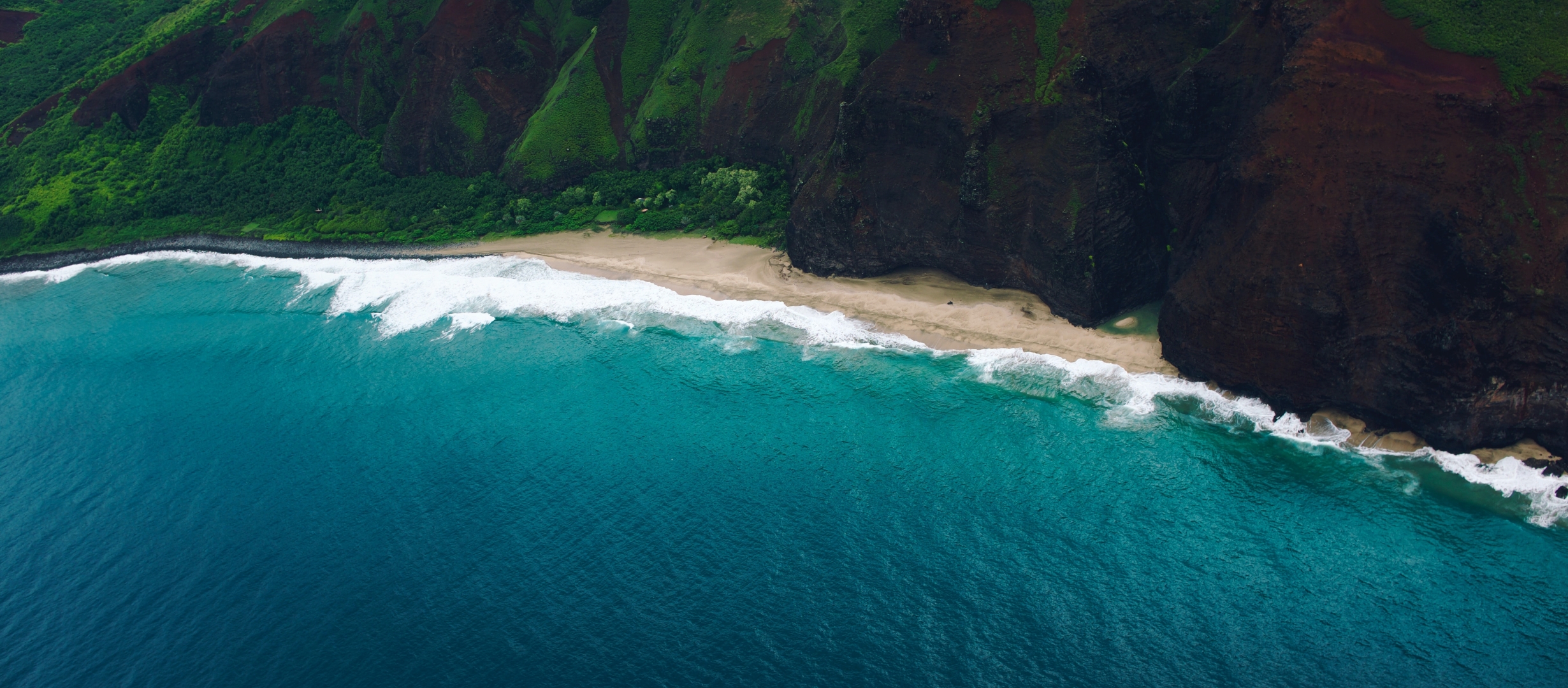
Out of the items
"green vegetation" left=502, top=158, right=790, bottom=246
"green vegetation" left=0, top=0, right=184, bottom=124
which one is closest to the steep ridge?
"green vegetation" left=502, top=158, right=790, bottom=246

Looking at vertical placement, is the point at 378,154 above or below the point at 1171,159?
below

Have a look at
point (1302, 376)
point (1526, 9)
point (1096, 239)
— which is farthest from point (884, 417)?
point (1526, 9)

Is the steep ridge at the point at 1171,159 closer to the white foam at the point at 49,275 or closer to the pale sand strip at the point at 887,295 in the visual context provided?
the pale sand strip at the point at 887,295

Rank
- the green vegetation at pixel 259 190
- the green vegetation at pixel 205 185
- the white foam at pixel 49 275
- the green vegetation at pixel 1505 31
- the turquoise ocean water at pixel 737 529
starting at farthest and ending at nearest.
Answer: the green vegetation at pixel 205 185, the white foam at pixel 49 275, the green vegetation at pixel 259 190, the green vegetation at pixel 1505 31, the turquoise ocean water at pixel 737 529

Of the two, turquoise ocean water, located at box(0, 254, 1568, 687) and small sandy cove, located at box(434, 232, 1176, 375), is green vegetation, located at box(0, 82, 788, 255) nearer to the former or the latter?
small sandy cove, located at box(434, 232, 1176, 375)

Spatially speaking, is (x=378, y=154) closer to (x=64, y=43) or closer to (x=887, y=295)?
(x=64, y=43)

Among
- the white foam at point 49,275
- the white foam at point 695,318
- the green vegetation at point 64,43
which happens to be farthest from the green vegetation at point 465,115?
the green vegetation at point 64,43

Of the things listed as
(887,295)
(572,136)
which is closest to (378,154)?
(572,136)
